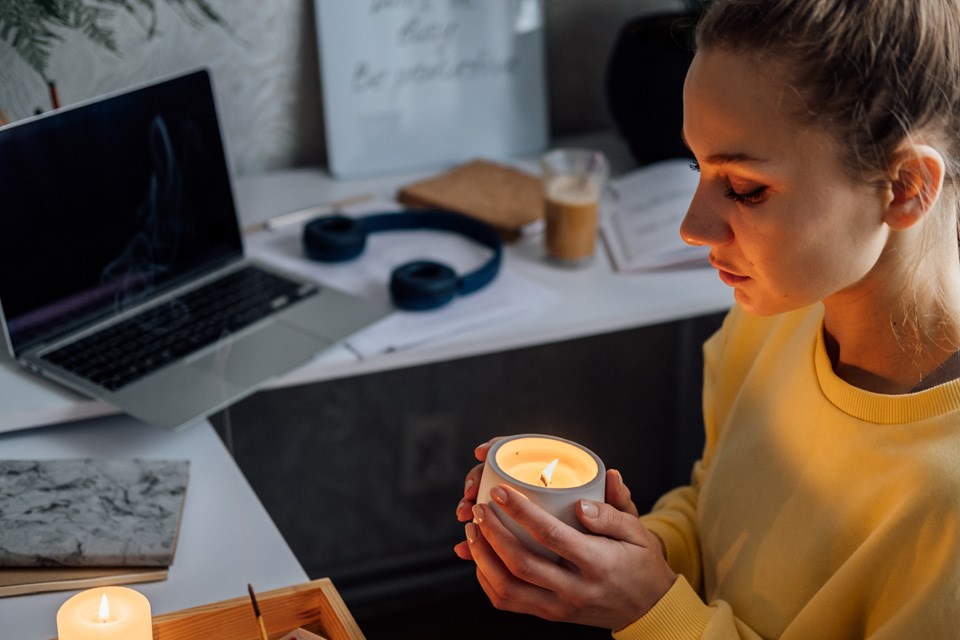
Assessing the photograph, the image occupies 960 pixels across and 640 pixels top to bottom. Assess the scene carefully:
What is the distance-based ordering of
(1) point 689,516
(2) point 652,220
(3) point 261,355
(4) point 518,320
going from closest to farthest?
1. (1) point 689,516
2. (3) point 261,355
3. (4) point 518,320
4. (2) point 652,220

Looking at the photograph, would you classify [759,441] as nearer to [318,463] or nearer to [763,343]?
[763,343]

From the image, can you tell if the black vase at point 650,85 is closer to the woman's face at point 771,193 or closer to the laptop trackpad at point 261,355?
the laptop trackpad at point 261,355

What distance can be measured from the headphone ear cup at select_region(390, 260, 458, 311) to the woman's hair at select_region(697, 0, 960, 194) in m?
0.56

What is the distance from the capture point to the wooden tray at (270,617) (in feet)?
2.44

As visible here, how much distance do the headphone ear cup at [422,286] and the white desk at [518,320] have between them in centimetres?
6

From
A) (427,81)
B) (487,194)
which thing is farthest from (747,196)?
(427,81)

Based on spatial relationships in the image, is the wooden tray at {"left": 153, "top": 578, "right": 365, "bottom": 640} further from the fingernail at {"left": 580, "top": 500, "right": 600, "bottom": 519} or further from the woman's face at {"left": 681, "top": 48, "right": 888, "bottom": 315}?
the woman's face at {"left": 681, "top": 48, "right": 888, "bottom": 315}

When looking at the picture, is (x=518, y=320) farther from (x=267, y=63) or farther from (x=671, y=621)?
(x=267, y=63)

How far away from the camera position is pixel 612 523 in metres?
0.71

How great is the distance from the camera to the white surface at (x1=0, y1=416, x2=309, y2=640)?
2.57 feet

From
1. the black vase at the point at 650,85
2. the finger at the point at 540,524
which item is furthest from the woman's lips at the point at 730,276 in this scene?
the black vase at the point at 650,85

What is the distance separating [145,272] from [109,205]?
0.29ft

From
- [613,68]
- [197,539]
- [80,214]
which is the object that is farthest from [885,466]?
[613,68]

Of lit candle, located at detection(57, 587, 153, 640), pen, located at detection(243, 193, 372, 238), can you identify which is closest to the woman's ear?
lit candle, located at detection(57, 587, 153, 640)
